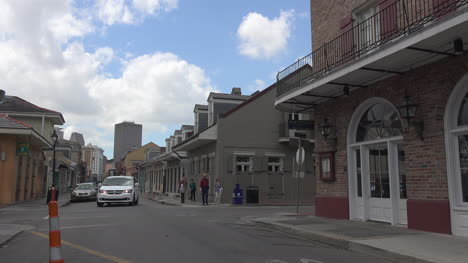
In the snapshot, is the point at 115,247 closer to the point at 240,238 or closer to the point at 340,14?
the point at 240,238

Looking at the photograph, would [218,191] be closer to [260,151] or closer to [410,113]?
[260,151]

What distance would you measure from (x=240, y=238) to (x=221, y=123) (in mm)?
15294

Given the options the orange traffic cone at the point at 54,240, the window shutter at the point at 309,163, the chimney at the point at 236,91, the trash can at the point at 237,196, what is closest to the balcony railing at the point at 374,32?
the orange traffic cone at the point at 54,240

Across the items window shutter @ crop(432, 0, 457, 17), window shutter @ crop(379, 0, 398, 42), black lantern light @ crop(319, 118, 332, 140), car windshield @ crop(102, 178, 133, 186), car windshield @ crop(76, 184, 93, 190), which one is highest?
window shutter @ crop(379, 0, 398, 42)

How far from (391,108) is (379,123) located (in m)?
0.64

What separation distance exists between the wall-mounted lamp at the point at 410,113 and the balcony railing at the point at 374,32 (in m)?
1.55

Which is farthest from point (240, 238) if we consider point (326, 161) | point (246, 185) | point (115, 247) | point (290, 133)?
point (290, 133)

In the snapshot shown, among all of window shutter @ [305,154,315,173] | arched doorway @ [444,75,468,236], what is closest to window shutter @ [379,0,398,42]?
arched doorway @ [444,75,468,236]

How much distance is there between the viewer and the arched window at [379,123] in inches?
429

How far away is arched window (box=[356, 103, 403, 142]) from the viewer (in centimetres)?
1090

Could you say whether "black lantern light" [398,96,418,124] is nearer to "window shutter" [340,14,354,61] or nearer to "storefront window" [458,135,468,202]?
"storefront window" [458,135,468,202]

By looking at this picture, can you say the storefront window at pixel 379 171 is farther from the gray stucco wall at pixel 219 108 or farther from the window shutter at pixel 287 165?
the gray stucco wall at pixel 219 108

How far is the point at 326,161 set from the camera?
13.3m

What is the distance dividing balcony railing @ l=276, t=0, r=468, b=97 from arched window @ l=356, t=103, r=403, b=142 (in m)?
1.64
